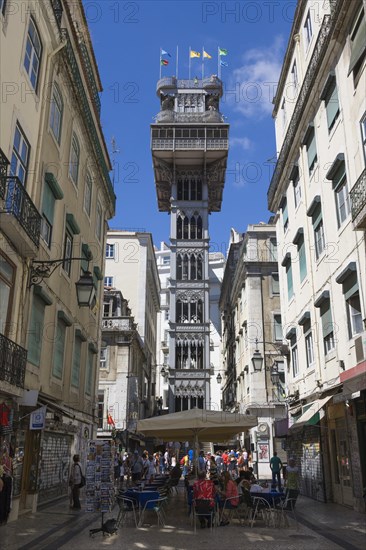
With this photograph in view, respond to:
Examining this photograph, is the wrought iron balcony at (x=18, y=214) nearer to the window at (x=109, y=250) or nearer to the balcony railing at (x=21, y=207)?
the balcony railing at (x=21, y=207)

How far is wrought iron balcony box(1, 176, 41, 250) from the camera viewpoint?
35.4 ft

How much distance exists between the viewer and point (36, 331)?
14.2 metres

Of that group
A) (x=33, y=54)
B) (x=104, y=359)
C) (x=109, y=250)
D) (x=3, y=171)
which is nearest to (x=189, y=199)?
(x=109, y=250)

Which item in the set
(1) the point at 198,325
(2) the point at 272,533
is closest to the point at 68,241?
(2) the point at 272,533

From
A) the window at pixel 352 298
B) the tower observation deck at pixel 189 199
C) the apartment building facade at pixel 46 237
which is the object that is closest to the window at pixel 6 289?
the apartment building facade at pixel 46 237

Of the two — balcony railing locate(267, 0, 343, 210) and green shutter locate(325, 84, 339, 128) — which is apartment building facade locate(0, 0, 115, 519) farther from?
green shutter locate(325, 84, 339, 128)

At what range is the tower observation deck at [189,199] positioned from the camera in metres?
52.7

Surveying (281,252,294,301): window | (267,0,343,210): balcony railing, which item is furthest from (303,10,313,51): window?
(281,252,294,301): window

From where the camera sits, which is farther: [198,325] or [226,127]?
[226,127]

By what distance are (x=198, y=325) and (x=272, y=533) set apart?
43391 millimetres

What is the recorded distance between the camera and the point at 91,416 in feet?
71.9

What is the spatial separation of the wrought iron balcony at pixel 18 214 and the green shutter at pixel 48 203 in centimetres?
235

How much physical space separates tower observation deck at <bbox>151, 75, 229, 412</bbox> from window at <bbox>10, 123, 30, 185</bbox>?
1587 inches

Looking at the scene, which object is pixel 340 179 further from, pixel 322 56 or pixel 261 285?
pixel 261 285
